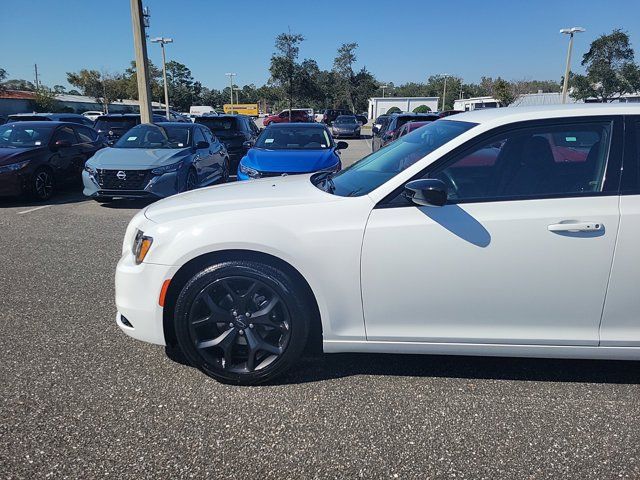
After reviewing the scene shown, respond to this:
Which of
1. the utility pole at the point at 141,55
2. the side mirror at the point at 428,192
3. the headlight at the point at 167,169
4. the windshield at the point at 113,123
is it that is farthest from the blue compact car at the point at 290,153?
the windshield at the point at 113,123

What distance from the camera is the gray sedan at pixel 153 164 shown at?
7.97 m

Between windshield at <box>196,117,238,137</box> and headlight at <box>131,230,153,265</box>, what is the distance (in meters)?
11.8

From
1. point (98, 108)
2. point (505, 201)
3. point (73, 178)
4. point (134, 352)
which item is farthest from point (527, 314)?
point (98, 108)

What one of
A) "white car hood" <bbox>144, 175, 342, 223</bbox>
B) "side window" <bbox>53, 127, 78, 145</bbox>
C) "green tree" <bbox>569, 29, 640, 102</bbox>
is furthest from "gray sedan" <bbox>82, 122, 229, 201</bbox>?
"green tree" <bbox>569, 29, 640, 102</bbox>

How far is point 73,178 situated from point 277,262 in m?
8.82

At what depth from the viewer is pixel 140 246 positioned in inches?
116

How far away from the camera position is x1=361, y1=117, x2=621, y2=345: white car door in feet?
8.52

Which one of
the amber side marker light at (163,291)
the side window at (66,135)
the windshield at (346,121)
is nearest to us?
the amber side marker light at (163,291)

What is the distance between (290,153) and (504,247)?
5835mm

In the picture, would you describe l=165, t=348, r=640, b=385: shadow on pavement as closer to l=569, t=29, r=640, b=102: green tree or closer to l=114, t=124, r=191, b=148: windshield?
l=114, t=124, r=191, b=148: windshield

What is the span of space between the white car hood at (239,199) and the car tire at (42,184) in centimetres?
673

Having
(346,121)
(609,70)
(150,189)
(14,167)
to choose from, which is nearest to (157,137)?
(150,189)

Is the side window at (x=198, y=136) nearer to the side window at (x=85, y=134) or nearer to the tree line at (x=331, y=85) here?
the side window at (x=85, y=134)

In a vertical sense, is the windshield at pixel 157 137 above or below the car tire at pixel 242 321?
above
